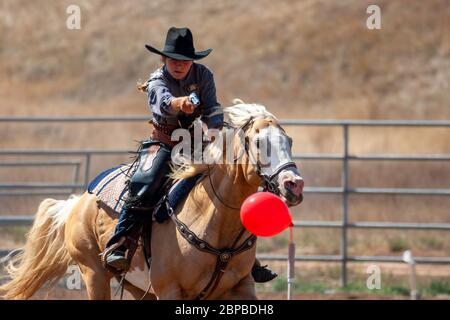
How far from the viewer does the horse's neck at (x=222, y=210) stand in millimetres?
6148

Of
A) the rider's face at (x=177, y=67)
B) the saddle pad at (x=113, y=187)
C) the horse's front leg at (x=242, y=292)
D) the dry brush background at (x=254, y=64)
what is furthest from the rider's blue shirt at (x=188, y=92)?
the dry brush background at (x=254, y=64)

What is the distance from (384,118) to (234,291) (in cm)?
2159

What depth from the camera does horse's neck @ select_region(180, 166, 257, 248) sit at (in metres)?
6.15

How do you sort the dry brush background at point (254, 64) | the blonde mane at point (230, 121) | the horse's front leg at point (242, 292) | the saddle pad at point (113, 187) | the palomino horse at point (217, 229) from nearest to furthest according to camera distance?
the palomino horse at point (217, 229) → the blonde mane at point (230, 121) → the horse's front leg at point (242, 292) → the saddle pad at point (113, 187) → the dry brush background at point (254, 64)

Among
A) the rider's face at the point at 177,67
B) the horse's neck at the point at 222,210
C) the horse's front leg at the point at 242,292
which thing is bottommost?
the horse's front leg at the point at 242,292

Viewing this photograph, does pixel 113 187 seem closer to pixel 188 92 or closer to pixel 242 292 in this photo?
pixel 188 92

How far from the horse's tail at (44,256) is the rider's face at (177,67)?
1.83m

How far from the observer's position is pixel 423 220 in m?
14.9

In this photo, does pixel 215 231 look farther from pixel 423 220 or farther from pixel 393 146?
pixel 393 146

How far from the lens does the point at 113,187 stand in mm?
7035

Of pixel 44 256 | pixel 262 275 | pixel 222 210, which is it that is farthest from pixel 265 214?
pixel 44 256

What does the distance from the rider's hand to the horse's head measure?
0.38 metres

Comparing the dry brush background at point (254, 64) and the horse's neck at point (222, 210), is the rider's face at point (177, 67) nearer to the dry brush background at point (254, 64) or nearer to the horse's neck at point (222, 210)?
the horse's neck at point (222, 210)

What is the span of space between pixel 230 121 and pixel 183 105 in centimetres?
41
